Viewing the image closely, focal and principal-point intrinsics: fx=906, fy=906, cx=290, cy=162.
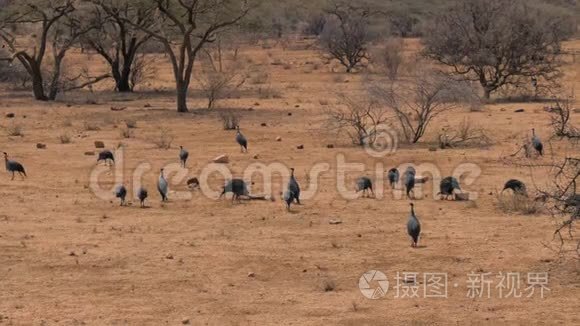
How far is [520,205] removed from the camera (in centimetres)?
1215

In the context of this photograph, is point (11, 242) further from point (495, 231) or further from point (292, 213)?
point (495, 231)

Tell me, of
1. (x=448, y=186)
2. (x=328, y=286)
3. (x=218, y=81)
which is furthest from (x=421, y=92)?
(x=328, y=286)

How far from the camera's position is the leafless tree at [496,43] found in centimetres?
2720

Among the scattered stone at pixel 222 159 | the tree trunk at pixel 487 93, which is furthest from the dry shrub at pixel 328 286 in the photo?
the tree trunk at pixel 487 93

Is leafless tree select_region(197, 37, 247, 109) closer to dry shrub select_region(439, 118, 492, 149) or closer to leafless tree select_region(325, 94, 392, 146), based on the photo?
leafless tree select_region(325, 94, 392, 146)

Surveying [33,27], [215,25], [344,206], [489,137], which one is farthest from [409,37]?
[344,206]

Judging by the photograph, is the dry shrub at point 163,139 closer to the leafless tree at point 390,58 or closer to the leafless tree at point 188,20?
the leafless tree at point 188,20

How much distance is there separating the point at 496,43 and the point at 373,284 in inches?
771

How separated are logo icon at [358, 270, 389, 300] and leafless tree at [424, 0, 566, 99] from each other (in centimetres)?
1889

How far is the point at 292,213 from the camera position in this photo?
40.3ft

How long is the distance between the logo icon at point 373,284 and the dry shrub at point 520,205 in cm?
352

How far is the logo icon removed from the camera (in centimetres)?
865

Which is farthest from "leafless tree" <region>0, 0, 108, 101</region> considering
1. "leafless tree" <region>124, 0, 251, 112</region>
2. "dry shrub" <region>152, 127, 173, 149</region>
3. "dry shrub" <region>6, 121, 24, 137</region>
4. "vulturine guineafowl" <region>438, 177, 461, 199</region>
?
"vulturine guineafowl" <region>438, 177, 461, 199</region>

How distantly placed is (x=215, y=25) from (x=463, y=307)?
1922cm
